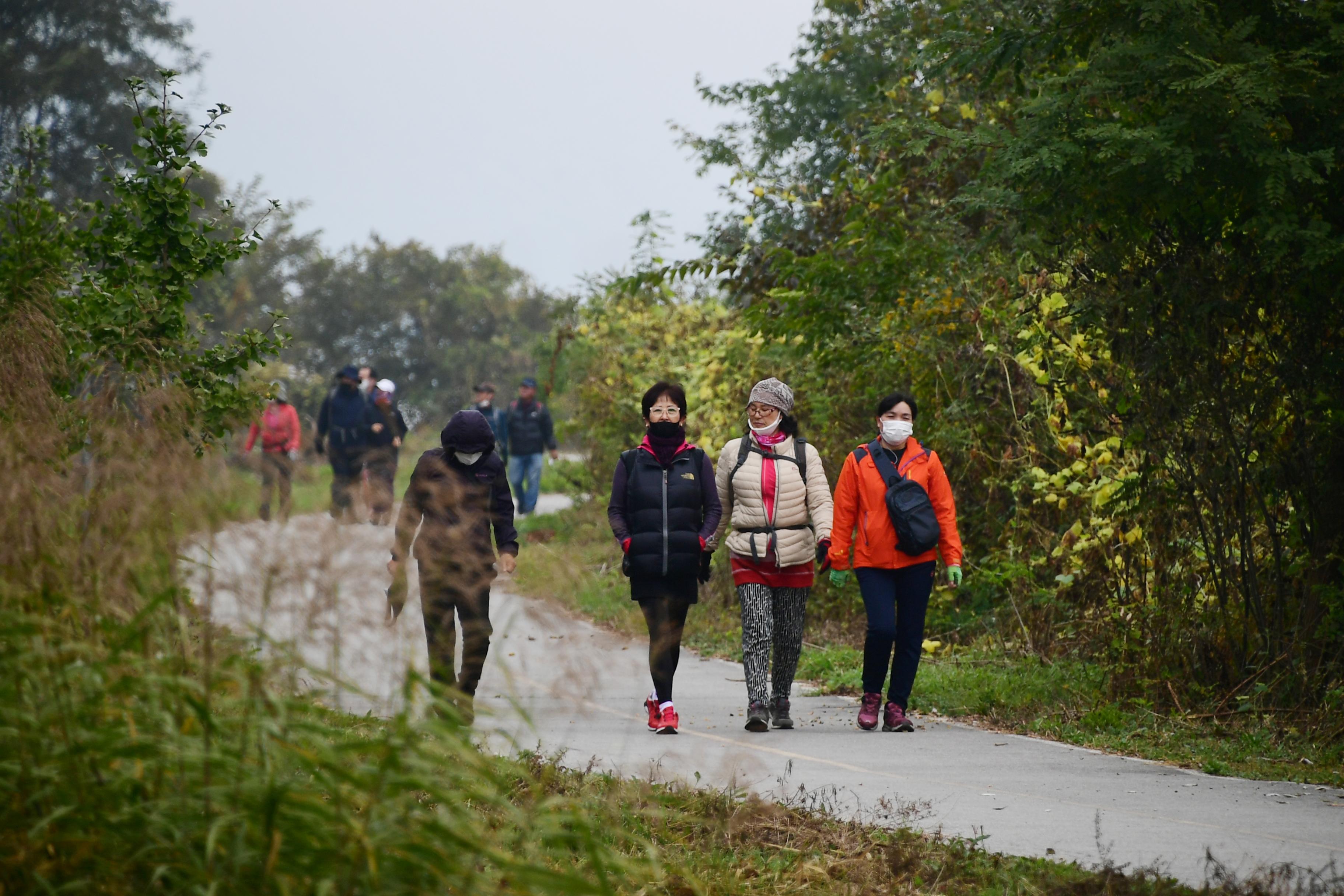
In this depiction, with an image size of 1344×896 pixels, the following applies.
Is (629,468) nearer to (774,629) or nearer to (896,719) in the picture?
(774,629)

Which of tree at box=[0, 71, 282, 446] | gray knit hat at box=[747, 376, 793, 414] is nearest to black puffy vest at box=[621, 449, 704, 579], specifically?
gray knit hat at box=[747, 376, 793, 414]

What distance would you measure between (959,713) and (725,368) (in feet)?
27.7

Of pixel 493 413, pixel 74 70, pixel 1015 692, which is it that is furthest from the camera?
pixel 74 70

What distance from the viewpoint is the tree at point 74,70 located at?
39.0 m

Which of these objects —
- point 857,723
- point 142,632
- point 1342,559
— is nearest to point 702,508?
point 857,723

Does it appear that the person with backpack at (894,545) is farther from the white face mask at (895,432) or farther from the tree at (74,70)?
the tree at (74,70)

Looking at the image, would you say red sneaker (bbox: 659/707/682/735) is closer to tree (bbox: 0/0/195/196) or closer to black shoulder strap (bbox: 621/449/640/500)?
black shoulder strap (bbox: 621/449/640/500)

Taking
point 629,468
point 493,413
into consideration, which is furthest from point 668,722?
point 493,413

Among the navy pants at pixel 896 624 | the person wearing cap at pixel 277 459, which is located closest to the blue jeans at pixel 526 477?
the navy pants at pixel 896 624

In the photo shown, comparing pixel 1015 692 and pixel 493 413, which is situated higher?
pixel 493 413

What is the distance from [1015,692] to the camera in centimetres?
966

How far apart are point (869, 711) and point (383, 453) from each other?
5261 mm

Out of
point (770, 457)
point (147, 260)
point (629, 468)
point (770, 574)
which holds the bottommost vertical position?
point (770, 574)

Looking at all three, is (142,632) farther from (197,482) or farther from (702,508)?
(702,508)
